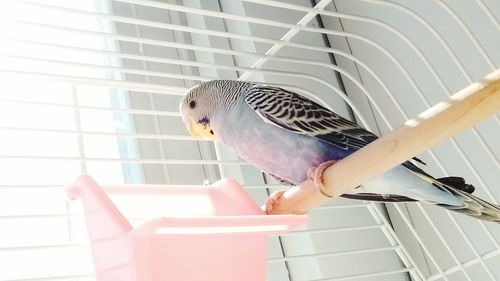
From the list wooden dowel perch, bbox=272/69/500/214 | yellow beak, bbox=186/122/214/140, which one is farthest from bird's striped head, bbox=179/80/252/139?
wooden dowel perch, bbox=272/69/500/214

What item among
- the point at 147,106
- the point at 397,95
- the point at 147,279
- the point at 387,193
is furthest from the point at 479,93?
the point at 147,106

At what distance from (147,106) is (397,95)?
49 centimetres

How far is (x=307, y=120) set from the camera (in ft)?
2.72

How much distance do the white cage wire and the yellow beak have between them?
33 mm

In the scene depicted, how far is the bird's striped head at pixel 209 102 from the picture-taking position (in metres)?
0.91

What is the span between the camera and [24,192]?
1044 millimetres

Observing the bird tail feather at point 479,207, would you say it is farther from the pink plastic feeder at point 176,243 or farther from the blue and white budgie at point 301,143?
the pink plastic feeder at point 176,243

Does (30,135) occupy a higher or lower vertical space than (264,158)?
higher

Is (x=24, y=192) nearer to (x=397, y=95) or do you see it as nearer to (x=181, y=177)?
(x=181, y=177)

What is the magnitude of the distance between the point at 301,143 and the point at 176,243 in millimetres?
296

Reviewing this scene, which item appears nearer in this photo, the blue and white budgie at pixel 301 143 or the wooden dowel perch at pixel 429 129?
the wooden dowel perch at pixel 429 129

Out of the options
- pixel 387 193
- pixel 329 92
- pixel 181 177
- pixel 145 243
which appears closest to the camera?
pixel 145 243

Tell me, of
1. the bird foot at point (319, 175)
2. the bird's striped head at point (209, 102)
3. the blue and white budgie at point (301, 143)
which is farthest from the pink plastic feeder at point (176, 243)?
the bird's striped head at point (209, 102)

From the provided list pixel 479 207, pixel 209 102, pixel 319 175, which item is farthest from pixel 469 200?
pixel 209 102
